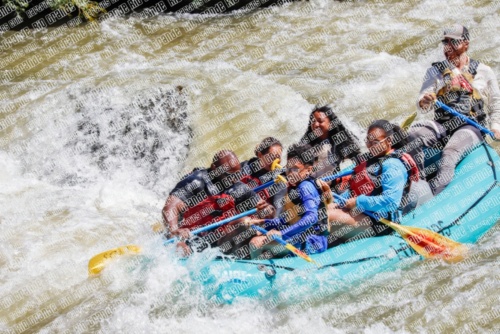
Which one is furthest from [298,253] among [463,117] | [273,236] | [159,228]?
[463,117]

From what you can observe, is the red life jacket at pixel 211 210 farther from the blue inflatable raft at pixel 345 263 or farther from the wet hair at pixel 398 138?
the wet hair at pixel 398 138

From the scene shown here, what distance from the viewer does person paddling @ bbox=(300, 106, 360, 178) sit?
498 centimetres

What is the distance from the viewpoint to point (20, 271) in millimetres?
5410

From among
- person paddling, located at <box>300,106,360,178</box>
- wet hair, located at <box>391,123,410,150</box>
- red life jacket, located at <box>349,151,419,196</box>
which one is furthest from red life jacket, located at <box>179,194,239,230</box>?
wet hair, located at <box>391,123,410,150</box>

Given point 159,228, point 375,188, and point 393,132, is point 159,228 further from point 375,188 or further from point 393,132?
point 393,132

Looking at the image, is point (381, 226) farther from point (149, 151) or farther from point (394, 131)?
point (149, 151)

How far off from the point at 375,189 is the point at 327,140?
2.10 feet

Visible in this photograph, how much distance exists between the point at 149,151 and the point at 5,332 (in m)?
2.99

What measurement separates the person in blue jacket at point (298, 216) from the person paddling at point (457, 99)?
123 centimetres

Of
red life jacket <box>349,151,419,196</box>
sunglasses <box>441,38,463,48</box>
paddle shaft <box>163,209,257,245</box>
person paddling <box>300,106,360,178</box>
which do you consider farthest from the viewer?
sunglasses <box>441,38,463,48</box>

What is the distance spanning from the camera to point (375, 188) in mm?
4641

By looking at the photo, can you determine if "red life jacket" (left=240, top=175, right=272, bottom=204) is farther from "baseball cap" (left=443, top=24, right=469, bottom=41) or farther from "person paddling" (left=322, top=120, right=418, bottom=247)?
"baseball cap" (left=443, top=24, right=469, bottom=41)

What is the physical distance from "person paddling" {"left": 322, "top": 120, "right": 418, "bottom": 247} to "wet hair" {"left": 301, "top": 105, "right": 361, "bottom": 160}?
36 cm

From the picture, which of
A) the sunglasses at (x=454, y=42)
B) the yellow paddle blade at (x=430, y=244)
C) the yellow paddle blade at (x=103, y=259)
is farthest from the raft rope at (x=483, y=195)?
the yellow paddle blade at (x=103, y=259)
